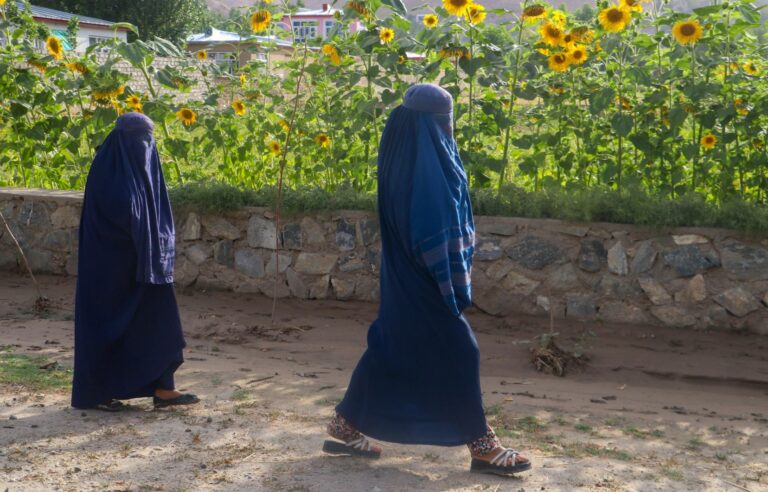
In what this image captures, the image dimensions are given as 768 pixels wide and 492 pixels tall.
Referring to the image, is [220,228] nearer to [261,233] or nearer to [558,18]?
[261,233]

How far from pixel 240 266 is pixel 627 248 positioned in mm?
2799

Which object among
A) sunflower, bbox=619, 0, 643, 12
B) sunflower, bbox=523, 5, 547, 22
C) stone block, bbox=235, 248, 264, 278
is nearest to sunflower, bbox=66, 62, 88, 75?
stone block, bbox=235, 248, 264, 278

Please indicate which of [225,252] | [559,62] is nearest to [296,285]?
[225,252]

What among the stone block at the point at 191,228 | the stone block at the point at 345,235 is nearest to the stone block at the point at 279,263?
the stone block at the point at 345,235

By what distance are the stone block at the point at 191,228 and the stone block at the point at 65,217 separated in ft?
3.15

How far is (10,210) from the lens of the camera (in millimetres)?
8234

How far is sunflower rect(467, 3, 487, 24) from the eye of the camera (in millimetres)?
6520

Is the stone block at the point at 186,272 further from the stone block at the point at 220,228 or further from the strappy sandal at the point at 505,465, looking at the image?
the strappy sandal at the point at 505,465

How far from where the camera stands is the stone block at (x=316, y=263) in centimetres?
723

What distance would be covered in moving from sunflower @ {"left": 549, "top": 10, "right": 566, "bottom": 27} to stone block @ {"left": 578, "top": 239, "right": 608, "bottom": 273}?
139 centimetres

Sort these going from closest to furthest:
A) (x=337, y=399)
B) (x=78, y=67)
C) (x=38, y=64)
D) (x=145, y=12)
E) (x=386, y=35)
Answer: (x=337, y=399) < (x=386, y=35) < (x=78, y=67) < (x=38, y=64) < (x=145, y=12)

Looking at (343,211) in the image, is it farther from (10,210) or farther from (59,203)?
(10,210)

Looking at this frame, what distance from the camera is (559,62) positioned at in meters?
6.48

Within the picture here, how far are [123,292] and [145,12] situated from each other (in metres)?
32.8
